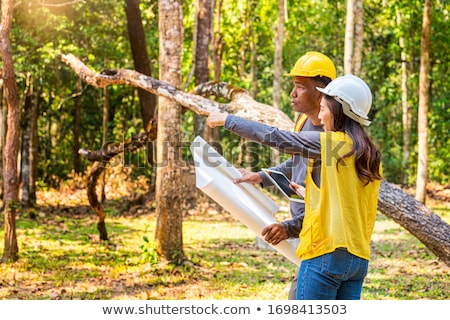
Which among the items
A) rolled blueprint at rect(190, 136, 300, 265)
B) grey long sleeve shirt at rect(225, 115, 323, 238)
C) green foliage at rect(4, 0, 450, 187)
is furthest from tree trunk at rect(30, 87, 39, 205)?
grey long sleeve shirt at rect(225, 115, 323, 238)

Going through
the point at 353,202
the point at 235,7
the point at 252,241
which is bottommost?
the point at 252,241

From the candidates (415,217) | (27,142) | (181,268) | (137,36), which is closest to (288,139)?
(415,217)

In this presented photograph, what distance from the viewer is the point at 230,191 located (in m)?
3.82

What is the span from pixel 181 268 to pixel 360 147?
16.9 feet

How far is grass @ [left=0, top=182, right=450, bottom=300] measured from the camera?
692cm

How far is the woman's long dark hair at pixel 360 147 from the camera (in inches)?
121

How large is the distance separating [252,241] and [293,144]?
7534 millimetres

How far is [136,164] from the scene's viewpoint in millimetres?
16328

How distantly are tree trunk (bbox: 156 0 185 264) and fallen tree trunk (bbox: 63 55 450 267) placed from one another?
0.71 m

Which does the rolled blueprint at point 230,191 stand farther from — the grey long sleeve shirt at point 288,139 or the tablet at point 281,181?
the grey long sleeve shirt at point 288,139

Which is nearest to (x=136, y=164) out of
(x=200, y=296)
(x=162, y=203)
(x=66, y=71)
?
(x=66, y=71)

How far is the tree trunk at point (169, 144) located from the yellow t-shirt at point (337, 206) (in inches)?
190

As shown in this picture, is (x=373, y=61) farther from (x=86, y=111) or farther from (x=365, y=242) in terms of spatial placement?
(x=365, y=242)

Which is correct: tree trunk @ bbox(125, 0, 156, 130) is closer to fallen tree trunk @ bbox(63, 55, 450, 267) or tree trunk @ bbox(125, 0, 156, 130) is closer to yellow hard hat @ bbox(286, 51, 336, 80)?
fallen tree trunk @ bbox(63, 55, 450, 267)
